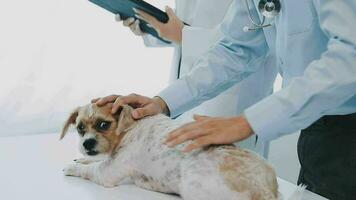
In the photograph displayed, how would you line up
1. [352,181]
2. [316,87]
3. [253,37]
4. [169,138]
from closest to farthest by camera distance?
[316,87]
[169,138]
[352,181]
[253,37]

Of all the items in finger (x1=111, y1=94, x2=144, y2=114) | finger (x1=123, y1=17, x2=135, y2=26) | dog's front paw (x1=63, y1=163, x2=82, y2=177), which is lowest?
dog's front paw (x1=63, y1=163, x2=82, y2=177)

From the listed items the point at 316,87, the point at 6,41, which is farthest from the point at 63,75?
the point at 316,87

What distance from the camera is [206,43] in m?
1.52

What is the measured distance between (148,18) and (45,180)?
26.1 inches

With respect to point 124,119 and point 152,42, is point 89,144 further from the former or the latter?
point 152,42

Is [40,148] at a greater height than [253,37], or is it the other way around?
[253,37]

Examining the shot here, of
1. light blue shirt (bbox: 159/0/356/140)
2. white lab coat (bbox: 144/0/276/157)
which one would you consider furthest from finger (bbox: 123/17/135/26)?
light blue shirt (bbox: 159/0/356/140)

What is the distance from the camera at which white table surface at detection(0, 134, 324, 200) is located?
0.99 metres

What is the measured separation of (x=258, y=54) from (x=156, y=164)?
462 millimetres

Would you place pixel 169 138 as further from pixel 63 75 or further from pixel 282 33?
pixel 63 75

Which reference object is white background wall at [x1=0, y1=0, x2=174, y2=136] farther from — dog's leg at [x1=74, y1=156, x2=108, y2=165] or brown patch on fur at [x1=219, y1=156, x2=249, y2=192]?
brown patch on fur at [x1=219, y1=156, x2=249, y2=192]

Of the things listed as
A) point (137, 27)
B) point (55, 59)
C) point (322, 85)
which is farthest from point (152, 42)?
point (322, 85)

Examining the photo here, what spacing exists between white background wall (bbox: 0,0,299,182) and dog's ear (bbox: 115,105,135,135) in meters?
0.60

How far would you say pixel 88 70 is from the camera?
1710mm
